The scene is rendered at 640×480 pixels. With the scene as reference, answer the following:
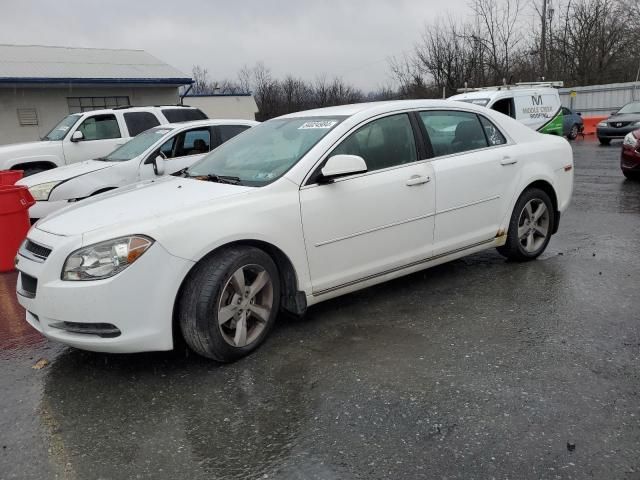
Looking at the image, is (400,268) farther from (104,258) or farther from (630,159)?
(630,159)

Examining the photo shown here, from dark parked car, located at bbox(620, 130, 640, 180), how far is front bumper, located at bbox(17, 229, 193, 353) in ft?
31.3

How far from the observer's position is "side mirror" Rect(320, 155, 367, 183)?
390 centimetres

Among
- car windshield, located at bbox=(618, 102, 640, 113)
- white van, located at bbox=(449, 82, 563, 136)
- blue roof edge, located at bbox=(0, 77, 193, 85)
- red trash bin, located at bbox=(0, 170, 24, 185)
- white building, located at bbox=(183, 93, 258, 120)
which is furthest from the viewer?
white building, located at bbox=(183, 93, 258, 120)

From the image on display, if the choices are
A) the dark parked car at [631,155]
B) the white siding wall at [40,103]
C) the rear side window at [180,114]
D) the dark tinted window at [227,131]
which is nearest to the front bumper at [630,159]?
the dark parked car at [631,155]

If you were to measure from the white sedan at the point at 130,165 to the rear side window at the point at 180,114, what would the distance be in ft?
7.70

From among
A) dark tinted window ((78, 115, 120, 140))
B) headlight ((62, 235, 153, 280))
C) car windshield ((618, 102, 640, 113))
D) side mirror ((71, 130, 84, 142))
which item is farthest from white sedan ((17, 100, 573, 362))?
car windshield ((618, 102, 640, 113))

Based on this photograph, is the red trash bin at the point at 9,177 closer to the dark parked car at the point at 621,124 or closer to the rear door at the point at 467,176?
the rear door at the point at 467,176

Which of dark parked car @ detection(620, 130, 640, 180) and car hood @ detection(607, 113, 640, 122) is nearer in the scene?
dark parked car @ detection(620, 130, 640, 180)

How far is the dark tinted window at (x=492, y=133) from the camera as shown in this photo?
5.20 metres

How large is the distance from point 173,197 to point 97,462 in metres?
1.77

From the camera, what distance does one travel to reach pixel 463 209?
15.8 feet

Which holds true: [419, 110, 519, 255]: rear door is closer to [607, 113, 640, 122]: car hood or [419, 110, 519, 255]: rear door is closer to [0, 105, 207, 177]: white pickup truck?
[0, 105, 207, 177]: white pickup truck

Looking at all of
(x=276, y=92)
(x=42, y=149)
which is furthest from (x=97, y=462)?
(x=276, y=92)

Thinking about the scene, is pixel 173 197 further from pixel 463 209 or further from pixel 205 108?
pixel 205 108
